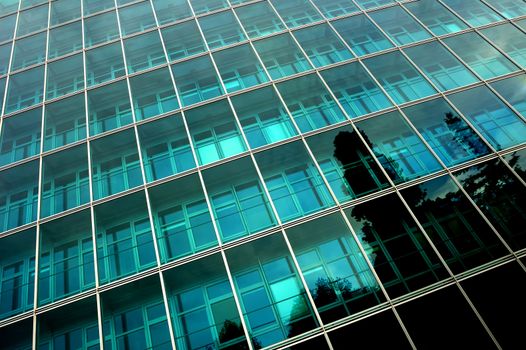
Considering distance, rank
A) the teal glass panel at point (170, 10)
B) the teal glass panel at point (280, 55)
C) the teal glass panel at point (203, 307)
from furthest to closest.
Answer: the teal glass panel at point (170, 10) < the teal glass panel at point (280, 55) < the teal glass panel at point (203, 307)

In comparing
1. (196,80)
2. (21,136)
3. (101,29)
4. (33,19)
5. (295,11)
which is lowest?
(196,80)

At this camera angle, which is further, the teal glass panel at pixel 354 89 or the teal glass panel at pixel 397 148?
the teal glass panel at pixel 354 89

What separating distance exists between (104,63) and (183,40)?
3798 mm

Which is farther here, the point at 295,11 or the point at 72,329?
the point at 295,11

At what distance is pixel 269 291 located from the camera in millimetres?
11062

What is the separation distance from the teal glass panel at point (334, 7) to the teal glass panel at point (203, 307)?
43.2 ft

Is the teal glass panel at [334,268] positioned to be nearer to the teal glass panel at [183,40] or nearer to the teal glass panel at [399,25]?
the teal glass panel at [399,25]

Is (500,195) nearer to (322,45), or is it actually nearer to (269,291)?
(269,291)

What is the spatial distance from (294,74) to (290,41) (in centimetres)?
212

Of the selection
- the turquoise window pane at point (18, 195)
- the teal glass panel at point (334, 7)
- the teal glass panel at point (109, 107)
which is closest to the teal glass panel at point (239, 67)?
the teal glass panel at point (109, 107)

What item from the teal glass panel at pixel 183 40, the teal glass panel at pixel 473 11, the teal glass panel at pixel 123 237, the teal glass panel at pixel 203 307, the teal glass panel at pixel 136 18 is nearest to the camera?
the teal glass panel at pixel 203 307

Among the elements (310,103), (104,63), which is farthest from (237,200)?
(104,63)

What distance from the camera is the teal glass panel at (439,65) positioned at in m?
14.4

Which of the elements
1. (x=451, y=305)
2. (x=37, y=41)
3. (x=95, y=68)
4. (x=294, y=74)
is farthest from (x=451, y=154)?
(x=37, y=41)
